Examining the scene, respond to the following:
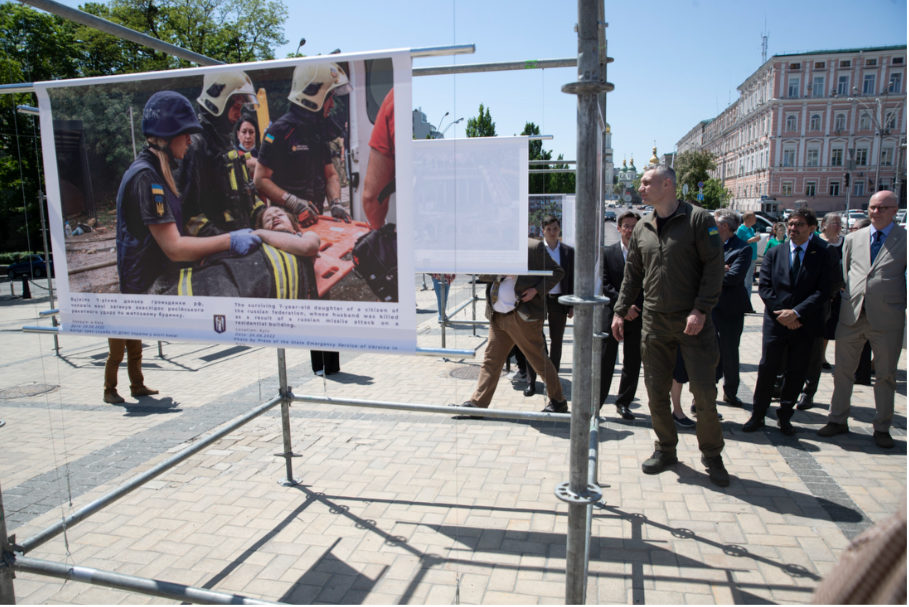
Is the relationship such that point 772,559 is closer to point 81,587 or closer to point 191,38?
point 81,587

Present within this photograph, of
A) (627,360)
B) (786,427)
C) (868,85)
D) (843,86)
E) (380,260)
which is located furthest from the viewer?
(843,86)

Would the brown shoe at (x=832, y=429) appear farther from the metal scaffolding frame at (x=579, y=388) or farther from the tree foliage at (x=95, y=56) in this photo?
the tree foliage at (x=95, y=56)

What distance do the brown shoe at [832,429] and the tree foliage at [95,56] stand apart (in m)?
5.71

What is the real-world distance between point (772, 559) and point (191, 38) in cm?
3282

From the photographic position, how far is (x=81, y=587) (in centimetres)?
307

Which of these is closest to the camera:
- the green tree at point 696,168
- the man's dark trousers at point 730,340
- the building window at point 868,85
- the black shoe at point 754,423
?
the black shoe at point 754,423

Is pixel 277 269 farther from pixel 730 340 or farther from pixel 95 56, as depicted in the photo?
pixel 95 56

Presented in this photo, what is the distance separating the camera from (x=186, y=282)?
8.97ft

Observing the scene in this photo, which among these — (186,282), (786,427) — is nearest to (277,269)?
(186,282)

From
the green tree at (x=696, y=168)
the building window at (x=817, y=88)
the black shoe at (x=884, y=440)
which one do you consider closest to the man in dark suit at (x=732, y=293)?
the black shoe at (x=884, y=440)

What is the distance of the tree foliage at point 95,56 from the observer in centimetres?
288

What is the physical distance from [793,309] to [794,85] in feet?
264

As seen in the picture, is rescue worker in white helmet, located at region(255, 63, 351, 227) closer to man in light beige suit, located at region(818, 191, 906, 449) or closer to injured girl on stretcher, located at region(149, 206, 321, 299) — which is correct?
A: injured girl on stretcher, located at region(149, 206, 321, 299)

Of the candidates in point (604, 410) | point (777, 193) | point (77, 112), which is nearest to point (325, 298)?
point (77, 112)
